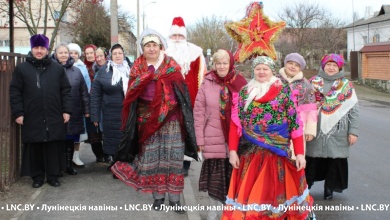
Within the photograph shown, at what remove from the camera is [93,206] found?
554cm

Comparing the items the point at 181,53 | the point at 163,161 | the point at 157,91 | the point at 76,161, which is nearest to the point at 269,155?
the point at 163,161

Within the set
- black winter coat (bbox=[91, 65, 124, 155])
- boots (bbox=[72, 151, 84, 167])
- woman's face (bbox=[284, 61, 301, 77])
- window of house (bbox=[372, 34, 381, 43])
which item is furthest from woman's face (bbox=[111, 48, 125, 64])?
window of house (bbox=[372, 34, 381, 43])

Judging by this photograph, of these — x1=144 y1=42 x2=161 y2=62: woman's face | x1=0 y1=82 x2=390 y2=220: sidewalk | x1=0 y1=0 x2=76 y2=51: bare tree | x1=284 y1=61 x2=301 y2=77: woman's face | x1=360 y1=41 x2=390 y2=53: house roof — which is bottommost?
x1=0 y1=82 x2=390 y2=220: sidewalk

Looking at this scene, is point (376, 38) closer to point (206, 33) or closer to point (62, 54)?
point (206, 33)

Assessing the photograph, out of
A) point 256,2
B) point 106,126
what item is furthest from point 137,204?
point 256,2

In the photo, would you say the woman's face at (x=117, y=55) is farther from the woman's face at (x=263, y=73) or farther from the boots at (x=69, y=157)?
the woman's face at (x=263, y=73)

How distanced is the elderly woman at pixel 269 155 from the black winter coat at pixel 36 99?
2.76 meters

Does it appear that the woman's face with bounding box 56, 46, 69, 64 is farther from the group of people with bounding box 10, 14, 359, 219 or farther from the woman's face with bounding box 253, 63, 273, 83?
the woman's face with bounding box 253, 63, 273, 83

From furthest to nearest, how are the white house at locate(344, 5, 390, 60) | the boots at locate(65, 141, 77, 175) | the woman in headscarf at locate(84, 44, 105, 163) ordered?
the white house at locate(344, 5, 390, 60)
the woman in headscarf at locate(84, 44, 105, 163)
the boots at locate(65, 141, 77, 175)

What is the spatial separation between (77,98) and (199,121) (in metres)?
2.70

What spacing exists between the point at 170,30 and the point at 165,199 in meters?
2.76

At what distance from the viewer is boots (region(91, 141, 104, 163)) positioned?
7.77m

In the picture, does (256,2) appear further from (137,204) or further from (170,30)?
(137,204)

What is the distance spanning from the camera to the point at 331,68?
587cm
